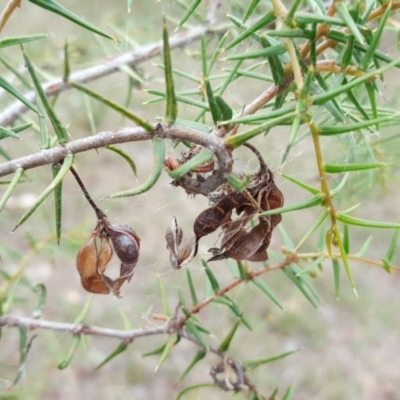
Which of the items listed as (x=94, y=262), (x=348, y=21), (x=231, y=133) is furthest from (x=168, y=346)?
(x=348, y=21)

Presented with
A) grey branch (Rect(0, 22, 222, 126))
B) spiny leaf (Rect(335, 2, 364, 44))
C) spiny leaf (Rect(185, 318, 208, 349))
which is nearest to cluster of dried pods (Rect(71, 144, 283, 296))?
spiny leaf (Rect(335, 2, 364, 44))

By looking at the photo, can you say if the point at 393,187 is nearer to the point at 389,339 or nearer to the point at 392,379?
the point at 389,339

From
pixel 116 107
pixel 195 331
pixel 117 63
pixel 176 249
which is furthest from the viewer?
pixel 117 63

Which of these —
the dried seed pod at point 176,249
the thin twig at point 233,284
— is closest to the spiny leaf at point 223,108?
the dried seed pod at point 176,249

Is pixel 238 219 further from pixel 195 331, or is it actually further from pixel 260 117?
pixel 195 331

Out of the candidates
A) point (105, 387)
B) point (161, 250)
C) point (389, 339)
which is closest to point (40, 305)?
point (105, 387)

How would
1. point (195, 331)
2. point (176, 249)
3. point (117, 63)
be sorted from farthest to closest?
point (117, 63) < point (195, 331) < point (176, 249)

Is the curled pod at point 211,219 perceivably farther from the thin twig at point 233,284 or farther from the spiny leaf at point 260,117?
the thin twig at point 233,284
